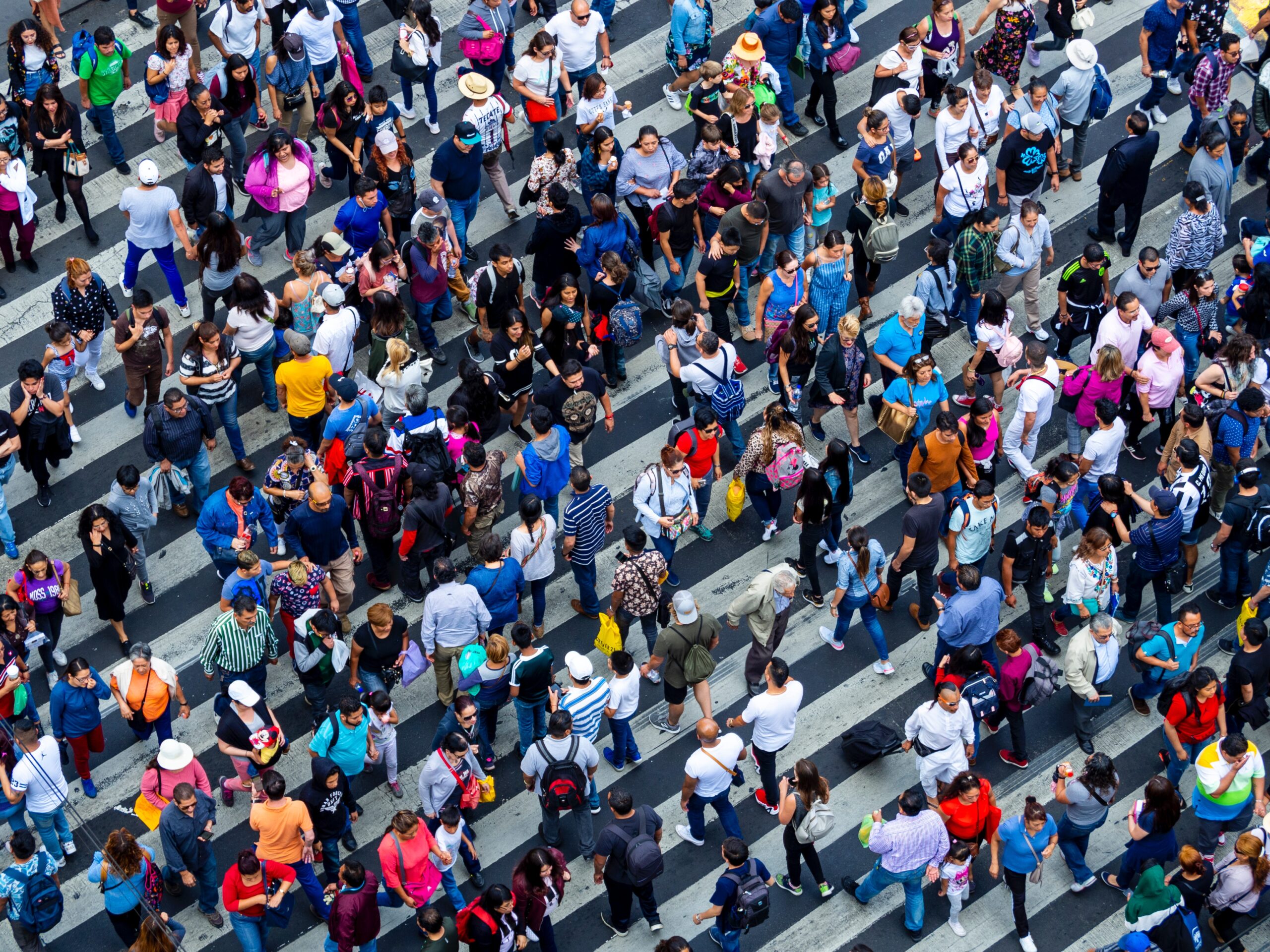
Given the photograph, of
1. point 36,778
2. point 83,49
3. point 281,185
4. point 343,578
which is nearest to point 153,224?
point 281,185

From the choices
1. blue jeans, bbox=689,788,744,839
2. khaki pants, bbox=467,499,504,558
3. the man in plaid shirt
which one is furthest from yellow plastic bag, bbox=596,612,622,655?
the man in plaid shirt

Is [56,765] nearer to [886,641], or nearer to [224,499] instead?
[224,499]

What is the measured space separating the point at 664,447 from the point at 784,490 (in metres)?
2.07

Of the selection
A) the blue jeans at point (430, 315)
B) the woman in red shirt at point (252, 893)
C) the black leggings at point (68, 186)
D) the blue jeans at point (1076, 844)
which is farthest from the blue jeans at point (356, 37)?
the blue jeans at point (1076, 844)

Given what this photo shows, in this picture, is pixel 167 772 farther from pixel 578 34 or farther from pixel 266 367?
pixel 578 34

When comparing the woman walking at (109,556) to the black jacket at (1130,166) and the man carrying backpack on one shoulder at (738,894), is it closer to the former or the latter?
the man carrying backpack on one shoulder at (738,894)

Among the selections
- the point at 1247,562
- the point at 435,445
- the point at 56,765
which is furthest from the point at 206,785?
the point at 1247,562

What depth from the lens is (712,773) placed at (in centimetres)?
1583

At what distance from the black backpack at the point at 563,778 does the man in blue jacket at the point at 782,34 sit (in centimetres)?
854

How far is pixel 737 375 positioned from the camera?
19844 mm

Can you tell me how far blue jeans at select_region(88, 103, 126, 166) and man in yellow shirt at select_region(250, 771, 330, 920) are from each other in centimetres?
833

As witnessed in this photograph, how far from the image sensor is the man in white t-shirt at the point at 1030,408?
720 inches

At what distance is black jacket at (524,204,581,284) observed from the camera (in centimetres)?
1927

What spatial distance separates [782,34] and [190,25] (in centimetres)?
644
